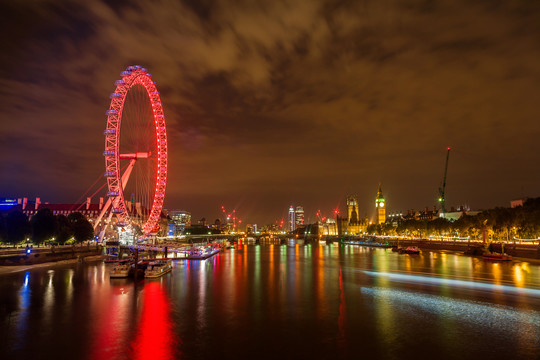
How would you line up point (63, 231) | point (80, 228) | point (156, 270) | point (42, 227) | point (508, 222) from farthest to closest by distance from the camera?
point (80, 228)
point (508, 222)
point (63, 231)
point (42, 227)
point (156, 270)

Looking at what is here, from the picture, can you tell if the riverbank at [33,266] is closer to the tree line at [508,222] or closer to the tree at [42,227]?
the tree at [42,227]

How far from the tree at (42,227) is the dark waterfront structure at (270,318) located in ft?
61.8

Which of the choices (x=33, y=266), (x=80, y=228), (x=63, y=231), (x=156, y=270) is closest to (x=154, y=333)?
(x=156, y=270)

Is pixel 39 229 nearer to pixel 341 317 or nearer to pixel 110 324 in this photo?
pixel 110 324

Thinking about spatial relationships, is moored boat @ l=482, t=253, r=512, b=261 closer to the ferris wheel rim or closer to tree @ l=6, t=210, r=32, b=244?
the ferris wheel rim

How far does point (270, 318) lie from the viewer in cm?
2367

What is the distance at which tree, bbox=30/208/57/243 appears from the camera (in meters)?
57.3

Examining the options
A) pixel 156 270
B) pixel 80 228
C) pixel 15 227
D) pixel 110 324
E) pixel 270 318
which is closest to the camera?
pixel 110 324

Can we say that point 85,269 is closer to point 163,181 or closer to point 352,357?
point 163,181

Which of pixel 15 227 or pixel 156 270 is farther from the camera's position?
pixel 15 227

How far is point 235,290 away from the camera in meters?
34.2

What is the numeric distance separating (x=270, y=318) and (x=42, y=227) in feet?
152

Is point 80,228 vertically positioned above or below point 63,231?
above

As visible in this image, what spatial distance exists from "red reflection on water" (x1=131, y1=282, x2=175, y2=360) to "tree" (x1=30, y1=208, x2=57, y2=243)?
35771 millimetres
